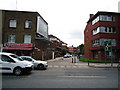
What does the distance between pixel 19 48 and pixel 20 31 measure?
339cm

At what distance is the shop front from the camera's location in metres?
24.2

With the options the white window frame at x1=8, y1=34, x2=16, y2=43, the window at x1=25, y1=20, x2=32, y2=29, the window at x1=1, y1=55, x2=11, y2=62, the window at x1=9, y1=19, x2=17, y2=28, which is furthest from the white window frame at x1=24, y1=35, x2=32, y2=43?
the window at x1=1, y1=55, x2=11, y2=62

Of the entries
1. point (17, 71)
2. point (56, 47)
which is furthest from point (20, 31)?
point (56, 47)

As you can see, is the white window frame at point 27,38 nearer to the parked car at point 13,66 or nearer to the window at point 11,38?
the window at point 11,38

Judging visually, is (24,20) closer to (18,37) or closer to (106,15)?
(18,37)

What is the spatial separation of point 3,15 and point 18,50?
24.7 feet

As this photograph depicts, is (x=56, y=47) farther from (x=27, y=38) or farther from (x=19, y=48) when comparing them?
(x=19, y=48)

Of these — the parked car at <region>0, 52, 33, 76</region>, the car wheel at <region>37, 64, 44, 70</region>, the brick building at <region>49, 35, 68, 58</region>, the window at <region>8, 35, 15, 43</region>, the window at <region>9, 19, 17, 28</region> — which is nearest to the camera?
the parked car at <region>0, 52, 33, 76</region>

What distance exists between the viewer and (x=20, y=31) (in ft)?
82.4

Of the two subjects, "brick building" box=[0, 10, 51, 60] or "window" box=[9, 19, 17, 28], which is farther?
"window" box=[9, 19, 17, 28]

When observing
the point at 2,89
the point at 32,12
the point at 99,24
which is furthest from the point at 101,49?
the point at 2,89

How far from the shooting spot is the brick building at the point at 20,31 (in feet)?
80.3

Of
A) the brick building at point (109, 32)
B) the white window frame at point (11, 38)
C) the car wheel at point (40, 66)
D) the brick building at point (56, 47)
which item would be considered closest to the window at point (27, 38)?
the white window frame at point (11, 38)

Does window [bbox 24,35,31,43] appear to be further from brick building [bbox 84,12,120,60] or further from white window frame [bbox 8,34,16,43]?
brick building [bbox 84,12,120,60]
